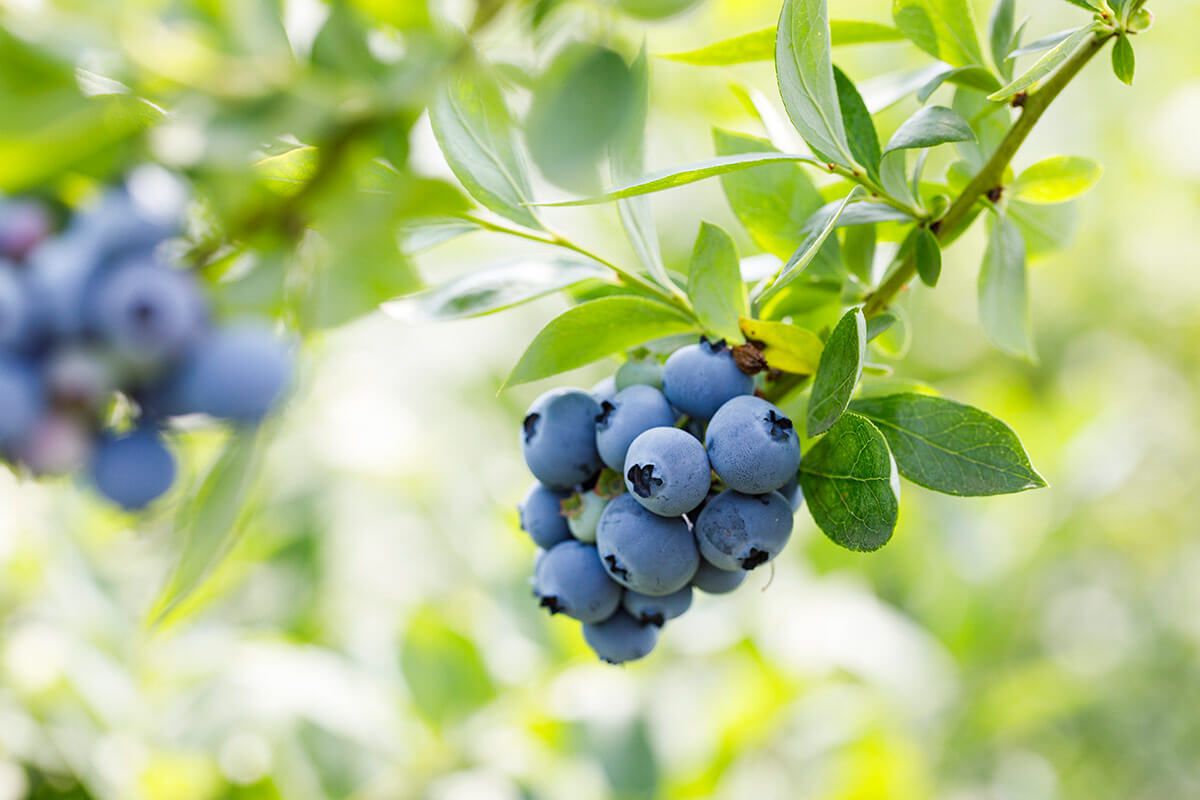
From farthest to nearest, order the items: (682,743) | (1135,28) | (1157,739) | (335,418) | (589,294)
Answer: (1157,739), (335,418), (682,743), (589,294), (1135,28)

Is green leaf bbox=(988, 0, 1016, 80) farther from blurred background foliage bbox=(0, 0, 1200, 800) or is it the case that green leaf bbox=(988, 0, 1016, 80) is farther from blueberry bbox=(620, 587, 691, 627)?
blueberry bbox=(620, 587, 691, 627)

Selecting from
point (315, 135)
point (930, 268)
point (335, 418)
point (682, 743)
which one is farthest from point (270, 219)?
point (335, 418)

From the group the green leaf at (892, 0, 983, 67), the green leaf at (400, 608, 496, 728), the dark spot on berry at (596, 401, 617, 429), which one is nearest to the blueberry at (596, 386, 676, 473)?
the dark spot on berry at (596, 401, 617, 429)

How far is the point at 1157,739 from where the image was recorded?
2.07 meters

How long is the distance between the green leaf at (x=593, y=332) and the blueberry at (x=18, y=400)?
190 millimetres

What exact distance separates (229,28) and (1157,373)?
232 cm

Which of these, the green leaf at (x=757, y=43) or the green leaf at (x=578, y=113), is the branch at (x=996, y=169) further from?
the green leaf at (x=578, y=113)

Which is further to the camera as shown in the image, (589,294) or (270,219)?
(589,294)

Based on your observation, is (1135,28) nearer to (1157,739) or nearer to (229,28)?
(229,28)

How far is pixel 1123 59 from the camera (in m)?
0.44

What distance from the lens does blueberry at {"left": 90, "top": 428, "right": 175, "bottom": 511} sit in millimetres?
373

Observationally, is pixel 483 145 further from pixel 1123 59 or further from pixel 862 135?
pixel 1123 59

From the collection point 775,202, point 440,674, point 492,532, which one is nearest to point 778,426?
point 775,202

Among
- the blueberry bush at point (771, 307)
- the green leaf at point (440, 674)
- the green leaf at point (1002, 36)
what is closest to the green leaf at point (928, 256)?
the blueberry bush at point (771, 307)
